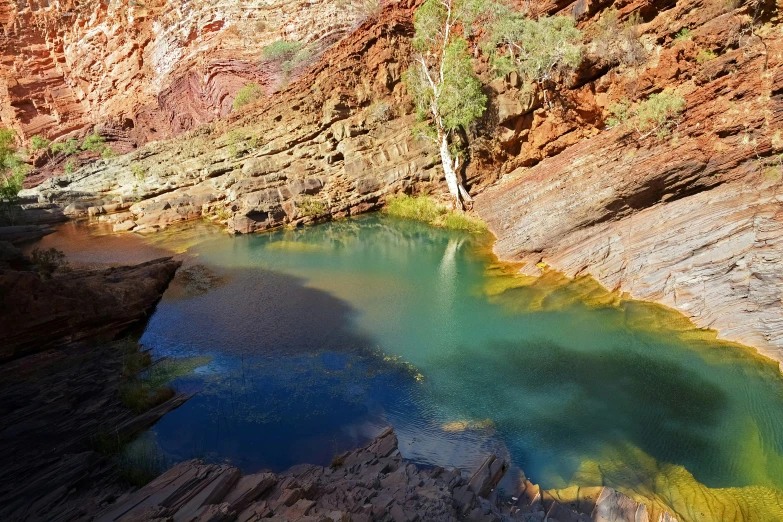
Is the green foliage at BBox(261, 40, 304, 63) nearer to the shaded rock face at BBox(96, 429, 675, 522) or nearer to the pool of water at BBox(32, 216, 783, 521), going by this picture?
the pool of water at BBox(32, 216, 783, 521)

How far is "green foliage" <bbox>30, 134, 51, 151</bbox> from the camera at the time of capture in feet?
144

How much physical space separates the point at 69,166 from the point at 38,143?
5577mm

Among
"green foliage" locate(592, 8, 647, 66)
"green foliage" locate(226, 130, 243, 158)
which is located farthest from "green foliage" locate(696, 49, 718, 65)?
"green foliage" locate(226, 130, 243, 158)

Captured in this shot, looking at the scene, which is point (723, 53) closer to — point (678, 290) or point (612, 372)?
point (678, 290)

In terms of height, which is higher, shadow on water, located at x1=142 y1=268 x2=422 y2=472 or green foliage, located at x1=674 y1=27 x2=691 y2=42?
green foliage, located at x1=674 y1=27 x2=691 y2=42

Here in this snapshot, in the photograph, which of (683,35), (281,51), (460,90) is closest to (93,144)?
(281,51)

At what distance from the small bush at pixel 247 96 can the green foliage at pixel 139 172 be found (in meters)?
8.88

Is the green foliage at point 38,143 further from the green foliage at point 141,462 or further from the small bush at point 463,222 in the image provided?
the green foliage at point 141,462

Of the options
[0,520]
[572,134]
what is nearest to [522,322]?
[0,520]

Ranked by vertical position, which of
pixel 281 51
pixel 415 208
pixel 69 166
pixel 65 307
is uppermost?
pixel 281 51

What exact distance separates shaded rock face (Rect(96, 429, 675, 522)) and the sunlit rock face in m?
37.3

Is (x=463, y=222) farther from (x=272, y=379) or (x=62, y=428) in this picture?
(x=62, y=428)

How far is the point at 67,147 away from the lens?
44.4 metres

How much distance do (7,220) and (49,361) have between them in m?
23.2
